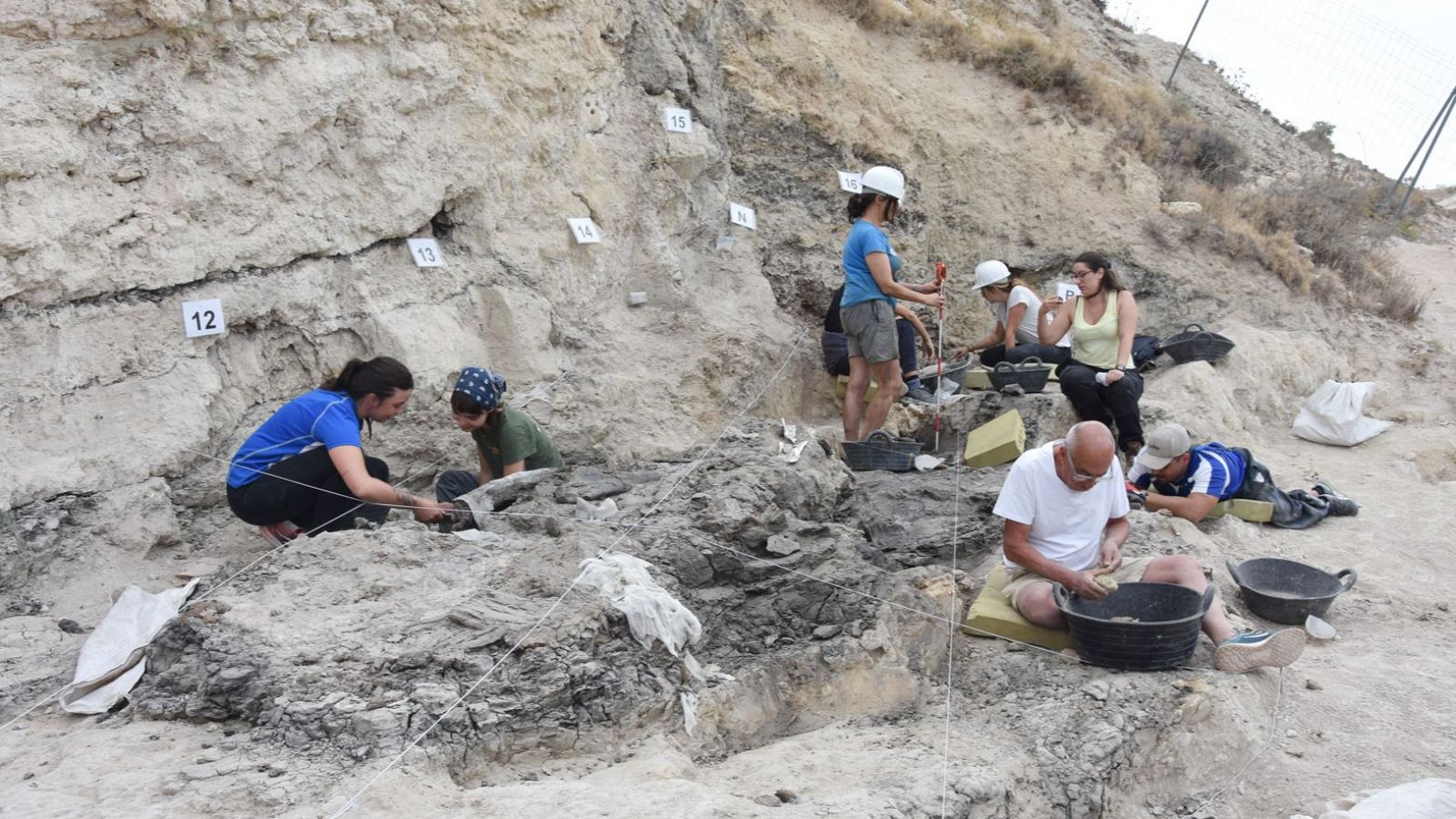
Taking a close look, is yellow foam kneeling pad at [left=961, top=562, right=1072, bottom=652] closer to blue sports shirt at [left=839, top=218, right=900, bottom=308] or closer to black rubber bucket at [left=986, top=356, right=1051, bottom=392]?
blue sports shirt at [left=839, top=218, right=900, bottom=308]

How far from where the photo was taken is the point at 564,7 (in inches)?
301

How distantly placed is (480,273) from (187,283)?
186 centimetres

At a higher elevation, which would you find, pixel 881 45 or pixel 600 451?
pixel 881 45

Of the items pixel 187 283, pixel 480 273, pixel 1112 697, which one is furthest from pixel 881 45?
pixel 1112 697

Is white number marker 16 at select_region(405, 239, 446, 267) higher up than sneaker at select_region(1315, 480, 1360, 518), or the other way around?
sneaker at select_region(1315, 480, 1360, 518)

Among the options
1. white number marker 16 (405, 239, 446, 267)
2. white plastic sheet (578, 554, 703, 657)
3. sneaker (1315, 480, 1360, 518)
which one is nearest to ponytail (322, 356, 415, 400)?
white plastic sheet (578, 554, 703, 657)

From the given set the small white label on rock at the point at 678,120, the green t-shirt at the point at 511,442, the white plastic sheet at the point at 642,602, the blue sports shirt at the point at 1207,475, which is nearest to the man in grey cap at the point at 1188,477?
the blue sports shirt at the point at 1207,475

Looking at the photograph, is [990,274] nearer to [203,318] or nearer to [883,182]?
[883,182]

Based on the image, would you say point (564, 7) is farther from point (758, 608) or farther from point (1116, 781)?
point (1116, 781)

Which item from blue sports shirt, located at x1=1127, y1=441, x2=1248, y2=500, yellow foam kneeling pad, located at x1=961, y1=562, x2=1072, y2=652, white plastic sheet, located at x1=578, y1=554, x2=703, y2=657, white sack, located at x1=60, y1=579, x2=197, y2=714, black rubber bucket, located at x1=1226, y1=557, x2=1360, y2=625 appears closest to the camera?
white sack, located at x1=60, y1=579, x2=197, y2=714

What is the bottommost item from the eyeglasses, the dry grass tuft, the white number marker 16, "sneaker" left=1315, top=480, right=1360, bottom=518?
the white number marker 16

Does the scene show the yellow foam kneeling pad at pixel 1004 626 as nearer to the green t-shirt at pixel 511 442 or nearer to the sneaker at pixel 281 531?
the green t-shirt at pixel 511 442

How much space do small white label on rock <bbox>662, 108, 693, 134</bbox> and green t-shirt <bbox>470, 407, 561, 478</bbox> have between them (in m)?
3.50

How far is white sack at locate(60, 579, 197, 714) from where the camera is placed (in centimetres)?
367
